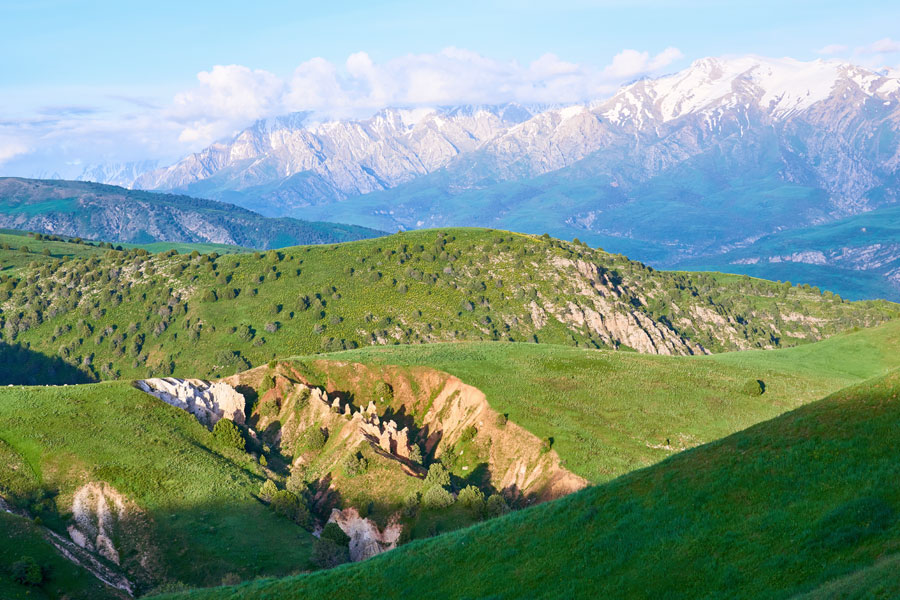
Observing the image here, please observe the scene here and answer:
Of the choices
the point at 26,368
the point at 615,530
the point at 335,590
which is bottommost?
the point at 26,368

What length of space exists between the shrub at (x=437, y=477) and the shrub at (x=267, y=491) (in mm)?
17980

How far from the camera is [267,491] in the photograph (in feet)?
263

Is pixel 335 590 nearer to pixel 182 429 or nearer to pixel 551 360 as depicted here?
pixel 182 429

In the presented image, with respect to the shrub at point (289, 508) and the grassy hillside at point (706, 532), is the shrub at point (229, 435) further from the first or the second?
the grassy hillside at point (706, 532)

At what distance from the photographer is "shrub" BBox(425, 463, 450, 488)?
262 feet

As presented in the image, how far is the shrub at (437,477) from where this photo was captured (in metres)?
79.9

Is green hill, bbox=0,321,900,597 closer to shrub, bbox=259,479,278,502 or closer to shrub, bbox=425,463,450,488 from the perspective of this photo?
shrub, bbox=259,479,278,502

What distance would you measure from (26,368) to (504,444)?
163 m

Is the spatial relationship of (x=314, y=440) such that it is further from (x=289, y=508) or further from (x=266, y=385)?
(x=289, y=508)

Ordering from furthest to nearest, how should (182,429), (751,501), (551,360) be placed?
1. (551,360)
2. (182,429)
3. (751,501)

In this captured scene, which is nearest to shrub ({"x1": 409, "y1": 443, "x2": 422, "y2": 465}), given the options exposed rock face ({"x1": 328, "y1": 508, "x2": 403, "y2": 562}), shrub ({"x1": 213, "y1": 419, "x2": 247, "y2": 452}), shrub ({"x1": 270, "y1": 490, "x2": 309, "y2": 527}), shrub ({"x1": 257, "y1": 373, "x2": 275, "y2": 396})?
exposed rock face ({"x1": 328, "y1": 508, "x2": 403, "y2": 562})

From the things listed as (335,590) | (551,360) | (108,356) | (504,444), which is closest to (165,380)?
(504,444)

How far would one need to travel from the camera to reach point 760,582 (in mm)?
35031

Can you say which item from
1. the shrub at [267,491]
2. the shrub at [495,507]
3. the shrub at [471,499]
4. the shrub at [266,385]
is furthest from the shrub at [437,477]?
the shrub at [266,385]
